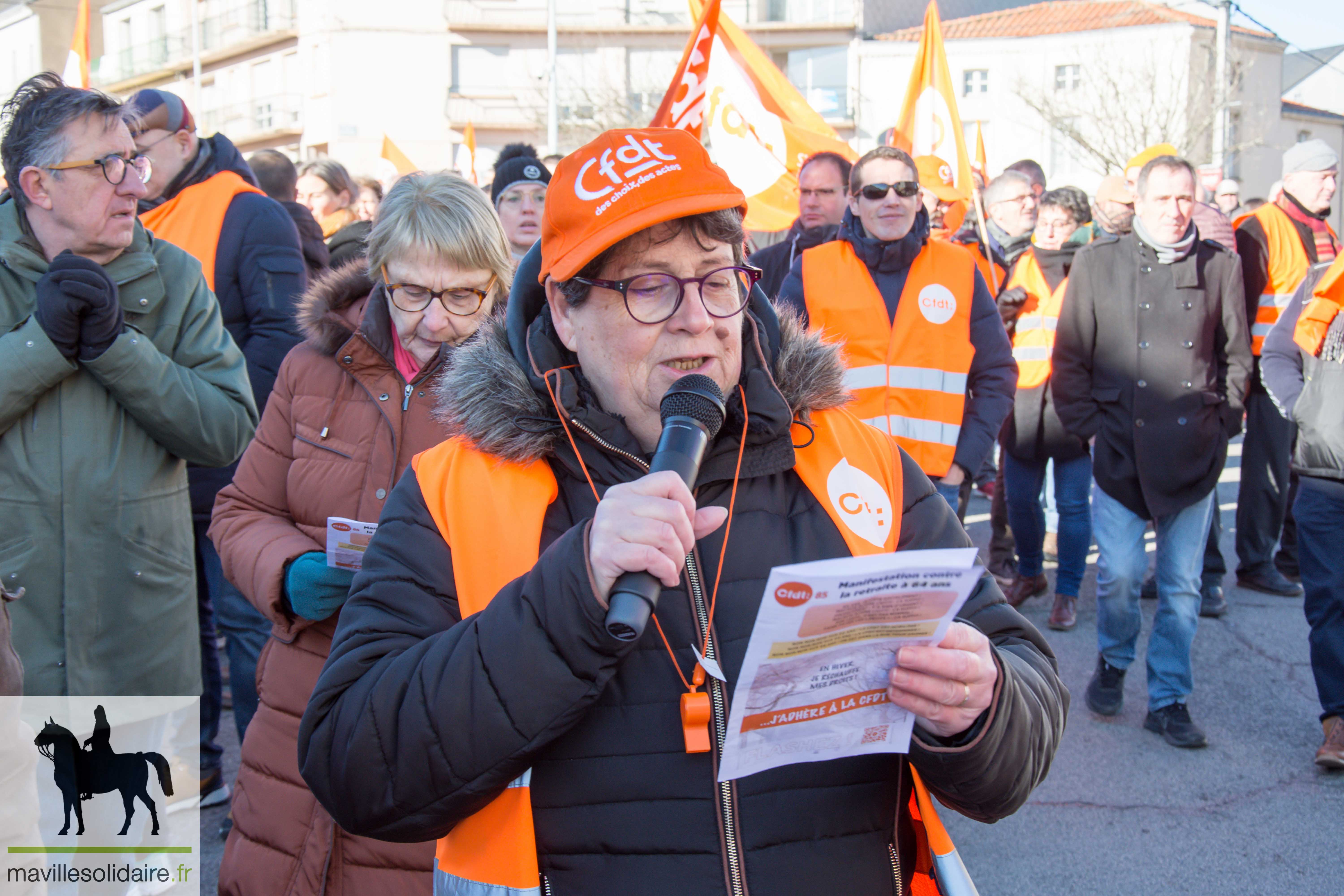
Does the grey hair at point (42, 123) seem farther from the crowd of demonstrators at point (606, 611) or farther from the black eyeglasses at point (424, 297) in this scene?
the crowd of demonstrators at point (606, 611)

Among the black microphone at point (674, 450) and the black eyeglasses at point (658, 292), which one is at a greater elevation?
the black eyeglasses at point (658, 292)

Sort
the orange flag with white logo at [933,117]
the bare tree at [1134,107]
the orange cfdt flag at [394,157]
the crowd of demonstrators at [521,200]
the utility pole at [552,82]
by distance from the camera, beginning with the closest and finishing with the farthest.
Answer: the crowd of demonstrators at [521,200] < the orange flag with white logo at [933,117] < the orange cfdt flag at [394,157] < the utility pole at [552,82] < the bare tree at [1134,107]

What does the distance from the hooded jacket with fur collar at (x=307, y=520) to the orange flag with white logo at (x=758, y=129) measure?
15.2 ft

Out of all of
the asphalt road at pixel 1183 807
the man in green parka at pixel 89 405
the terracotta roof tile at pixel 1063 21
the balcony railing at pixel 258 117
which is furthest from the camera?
the balcony railing at pixel 258 117

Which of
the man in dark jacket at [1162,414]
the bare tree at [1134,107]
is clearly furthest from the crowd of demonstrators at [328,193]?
the bare tree at [1134,107]

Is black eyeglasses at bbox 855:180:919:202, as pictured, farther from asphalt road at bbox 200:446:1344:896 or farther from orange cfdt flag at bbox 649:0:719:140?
asphalt road at bbox 200:446:1344:896

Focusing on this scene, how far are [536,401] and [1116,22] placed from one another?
41229 mm

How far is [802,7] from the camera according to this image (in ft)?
138

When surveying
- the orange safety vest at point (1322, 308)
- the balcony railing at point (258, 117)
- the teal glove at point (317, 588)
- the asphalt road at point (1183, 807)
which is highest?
the balcony railing at point (258, 117)

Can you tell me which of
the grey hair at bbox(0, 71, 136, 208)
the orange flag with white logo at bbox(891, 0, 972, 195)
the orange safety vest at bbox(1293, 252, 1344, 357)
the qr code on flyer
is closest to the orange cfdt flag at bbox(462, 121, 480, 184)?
the orange flag with white logo at bbox(891, 0, 972, 195)

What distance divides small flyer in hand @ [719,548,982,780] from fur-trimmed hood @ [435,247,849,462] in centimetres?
49

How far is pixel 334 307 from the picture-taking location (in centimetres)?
295

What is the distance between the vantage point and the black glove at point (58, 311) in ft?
9.41

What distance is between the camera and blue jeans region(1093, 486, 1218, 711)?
16.4 feet
